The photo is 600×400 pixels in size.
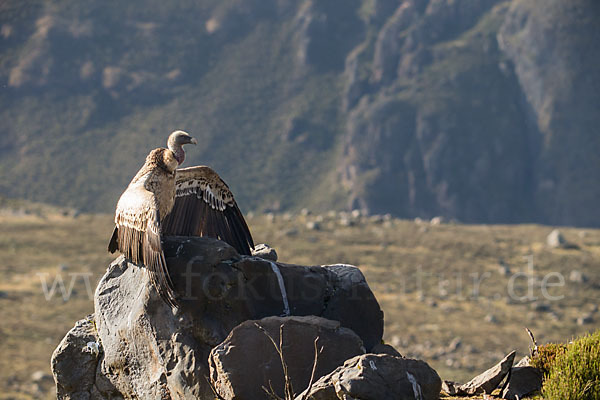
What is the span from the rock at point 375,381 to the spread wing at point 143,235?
2432 millimetres

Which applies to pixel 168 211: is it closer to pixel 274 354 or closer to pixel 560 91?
pixel 274 354

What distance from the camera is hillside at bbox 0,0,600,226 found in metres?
166

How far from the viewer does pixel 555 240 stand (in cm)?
6912

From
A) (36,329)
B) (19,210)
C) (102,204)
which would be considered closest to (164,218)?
(36,329)

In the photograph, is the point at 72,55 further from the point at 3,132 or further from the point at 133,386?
the point at 133,386

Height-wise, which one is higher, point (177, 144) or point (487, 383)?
point (177, 144)

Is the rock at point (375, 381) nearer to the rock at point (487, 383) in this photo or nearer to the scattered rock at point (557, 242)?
the rock at point (487, 383)

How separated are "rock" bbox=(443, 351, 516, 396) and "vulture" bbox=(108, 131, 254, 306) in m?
4.01

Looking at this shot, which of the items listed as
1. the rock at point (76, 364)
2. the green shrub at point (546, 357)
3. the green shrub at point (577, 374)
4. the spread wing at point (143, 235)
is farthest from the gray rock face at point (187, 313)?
the green shrub at point (577, 374)

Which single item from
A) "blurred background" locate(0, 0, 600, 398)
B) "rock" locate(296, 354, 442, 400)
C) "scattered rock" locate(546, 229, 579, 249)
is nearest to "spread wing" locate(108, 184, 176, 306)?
"rock" locate(296, 354, 442, 400)

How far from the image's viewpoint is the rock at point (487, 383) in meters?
12.0

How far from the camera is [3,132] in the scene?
509 ft

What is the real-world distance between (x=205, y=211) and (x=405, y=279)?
154 ft

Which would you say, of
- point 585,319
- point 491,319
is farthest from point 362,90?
point 585,319
